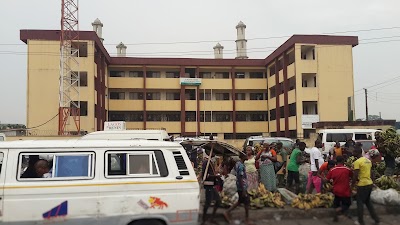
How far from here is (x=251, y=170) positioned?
9.58 metres

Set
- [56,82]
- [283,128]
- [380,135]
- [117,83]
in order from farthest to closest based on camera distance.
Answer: [117,83]
[283,128]
[56,82]
[380,135]

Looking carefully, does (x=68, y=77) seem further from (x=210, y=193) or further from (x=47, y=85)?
(x=210, y=193)

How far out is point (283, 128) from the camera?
41.6 metres

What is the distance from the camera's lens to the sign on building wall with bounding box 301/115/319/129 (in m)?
36.5

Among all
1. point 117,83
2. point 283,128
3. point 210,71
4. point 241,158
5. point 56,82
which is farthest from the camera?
point 210,71

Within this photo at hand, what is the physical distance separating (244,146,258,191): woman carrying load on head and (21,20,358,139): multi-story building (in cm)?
2771

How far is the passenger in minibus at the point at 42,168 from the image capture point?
5656mm

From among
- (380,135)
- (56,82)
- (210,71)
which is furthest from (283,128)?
(380,135)

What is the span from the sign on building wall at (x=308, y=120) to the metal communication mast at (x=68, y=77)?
2148cm

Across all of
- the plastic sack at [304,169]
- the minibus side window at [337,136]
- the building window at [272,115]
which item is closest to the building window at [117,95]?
the building window at [272,115]

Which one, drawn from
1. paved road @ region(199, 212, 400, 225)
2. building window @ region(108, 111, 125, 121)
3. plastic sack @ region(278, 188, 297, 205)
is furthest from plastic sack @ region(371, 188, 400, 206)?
building window @ region(108, 111, 125, 121)

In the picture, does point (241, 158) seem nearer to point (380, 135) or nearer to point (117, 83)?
point (380, 135)

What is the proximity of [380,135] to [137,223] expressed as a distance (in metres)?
8.42

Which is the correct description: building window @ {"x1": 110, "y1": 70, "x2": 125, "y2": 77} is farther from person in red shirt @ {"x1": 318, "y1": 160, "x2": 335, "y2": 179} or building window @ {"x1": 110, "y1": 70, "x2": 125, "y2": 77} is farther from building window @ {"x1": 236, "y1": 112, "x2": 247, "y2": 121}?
person in red shirt @ {"x1": 318, "y1": 160, "x2": 335, "y2": 179}
